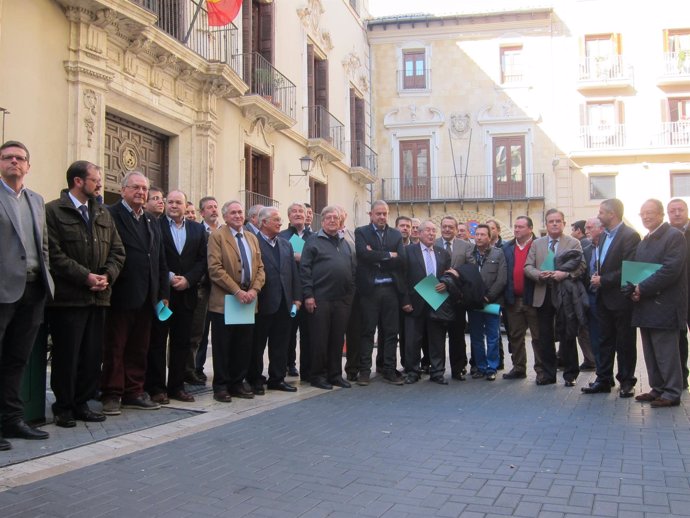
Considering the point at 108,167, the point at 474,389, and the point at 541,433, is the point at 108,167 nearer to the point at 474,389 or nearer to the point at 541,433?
the point at 474,389

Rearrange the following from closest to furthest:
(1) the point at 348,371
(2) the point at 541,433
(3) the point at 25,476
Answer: (3) the point at 25,476
(2) the point at 541,433
(1) the point at 348,371

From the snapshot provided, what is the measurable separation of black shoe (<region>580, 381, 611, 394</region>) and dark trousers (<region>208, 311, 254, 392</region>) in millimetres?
3591

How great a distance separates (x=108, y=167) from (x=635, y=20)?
24827mm

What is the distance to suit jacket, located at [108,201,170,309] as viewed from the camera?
5.96 metres

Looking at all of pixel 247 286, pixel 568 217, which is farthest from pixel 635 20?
pixel 247 286

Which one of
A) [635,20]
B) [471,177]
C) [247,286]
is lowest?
[247,286]

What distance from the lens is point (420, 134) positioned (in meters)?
30.2

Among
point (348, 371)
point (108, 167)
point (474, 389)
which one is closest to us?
point (474, 389)

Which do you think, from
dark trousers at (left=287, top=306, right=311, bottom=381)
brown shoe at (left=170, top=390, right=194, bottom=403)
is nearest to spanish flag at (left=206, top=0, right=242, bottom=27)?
dark trousers at (left=287, top=306, right=311, bottom=381)

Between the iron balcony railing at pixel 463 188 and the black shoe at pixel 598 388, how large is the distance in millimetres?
22468

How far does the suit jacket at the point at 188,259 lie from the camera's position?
6587mm

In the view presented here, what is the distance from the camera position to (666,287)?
664 centimetres

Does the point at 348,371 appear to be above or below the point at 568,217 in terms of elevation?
below

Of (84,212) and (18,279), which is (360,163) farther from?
(18,279)
